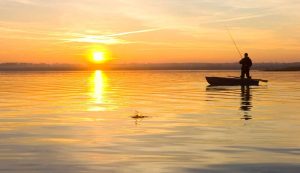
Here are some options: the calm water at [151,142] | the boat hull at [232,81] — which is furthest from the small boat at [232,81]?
the calm water at [151,142]

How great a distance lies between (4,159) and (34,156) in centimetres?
61

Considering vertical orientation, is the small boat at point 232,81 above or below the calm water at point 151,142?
above

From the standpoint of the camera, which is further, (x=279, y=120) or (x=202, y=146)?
(x=279, y=120)

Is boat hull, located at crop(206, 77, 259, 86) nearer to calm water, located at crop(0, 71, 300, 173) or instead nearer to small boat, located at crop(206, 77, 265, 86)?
small boat, located at crop(206, 77, 265, 86)

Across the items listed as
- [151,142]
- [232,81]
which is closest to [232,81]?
[232,81]

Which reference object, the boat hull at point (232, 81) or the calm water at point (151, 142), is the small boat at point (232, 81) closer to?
the boat hull at point (232, 81)

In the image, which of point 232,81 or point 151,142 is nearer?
point 151,142

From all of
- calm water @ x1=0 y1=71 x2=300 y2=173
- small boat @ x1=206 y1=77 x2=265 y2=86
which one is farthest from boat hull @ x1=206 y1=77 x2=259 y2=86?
calm water @ x1=0 y1=71 x2=300 y2=173

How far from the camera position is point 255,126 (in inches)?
590

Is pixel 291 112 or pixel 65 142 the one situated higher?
pixel 291 112

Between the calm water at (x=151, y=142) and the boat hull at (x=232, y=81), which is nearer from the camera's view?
the calm water at (x=151, y=142)

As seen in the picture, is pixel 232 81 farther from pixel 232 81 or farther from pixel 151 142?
pixel 151 142

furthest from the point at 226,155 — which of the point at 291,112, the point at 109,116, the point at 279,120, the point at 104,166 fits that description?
the point at 291,112

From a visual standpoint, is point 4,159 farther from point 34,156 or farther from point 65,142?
point 65,142
